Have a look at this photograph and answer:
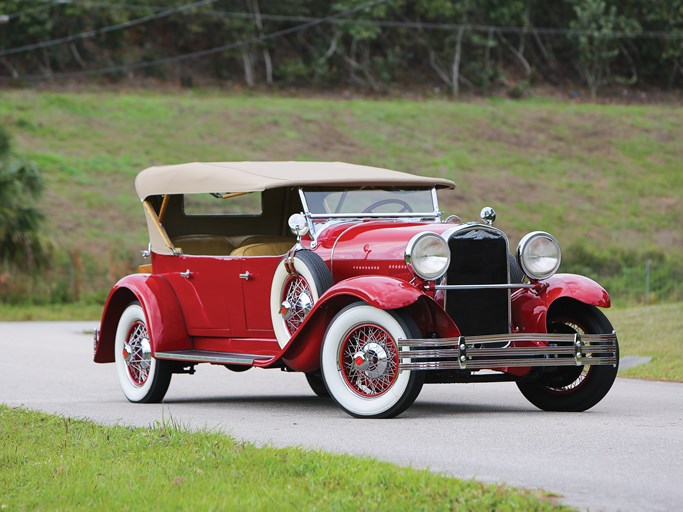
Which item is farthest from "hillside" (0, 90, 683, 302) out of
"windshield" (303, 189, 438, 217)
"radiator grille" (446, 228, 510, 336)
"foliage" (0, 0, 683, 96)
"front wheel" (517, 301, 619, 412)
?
"radiator grille" (446, 228, 510, 336)

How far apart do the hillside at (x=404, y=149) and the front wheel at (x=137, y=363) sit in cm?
2526

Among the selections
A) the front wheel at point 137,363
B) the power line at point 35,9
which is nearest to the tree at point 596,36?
the power line at point 35,9

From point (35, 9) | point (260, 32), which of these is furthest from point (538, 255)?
point (260, 32)

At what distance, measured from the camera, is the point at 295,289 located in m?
10.6

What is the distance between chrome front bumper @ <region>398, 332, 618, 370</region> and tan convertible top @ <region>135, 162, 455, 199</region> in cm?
214

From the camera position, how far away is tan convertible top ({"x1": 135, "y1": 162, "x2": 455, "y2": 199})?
1120 centimetres

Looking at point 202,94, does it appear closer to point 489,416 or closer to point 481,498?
point 489,416

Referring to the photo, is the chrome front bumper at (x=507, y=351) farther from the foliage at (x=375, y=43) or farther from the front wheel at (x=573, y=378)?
the foliage at (x=375, y=43)

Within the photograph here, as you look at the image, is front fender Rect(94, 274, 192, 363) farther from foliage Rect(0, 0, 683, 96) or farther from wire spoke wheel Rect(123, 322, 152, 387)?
foliage Rect(0, 0, 683, 96)

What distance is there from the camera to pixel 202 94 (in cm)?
6231

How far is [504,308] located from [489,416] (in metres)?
0.87

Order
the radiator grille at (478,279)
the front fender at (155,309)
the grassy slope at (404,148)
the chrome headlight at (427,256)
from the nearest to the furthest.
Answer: the chrome headlight at (427,256)
the radiator grille at (478,279)
the front fender at (155,309)
the grassy slope at (404,148)

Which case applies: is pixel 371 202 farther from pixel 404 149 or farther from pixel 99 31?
pixel 99 31

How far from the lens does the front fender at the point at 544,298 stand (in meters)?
10.2
